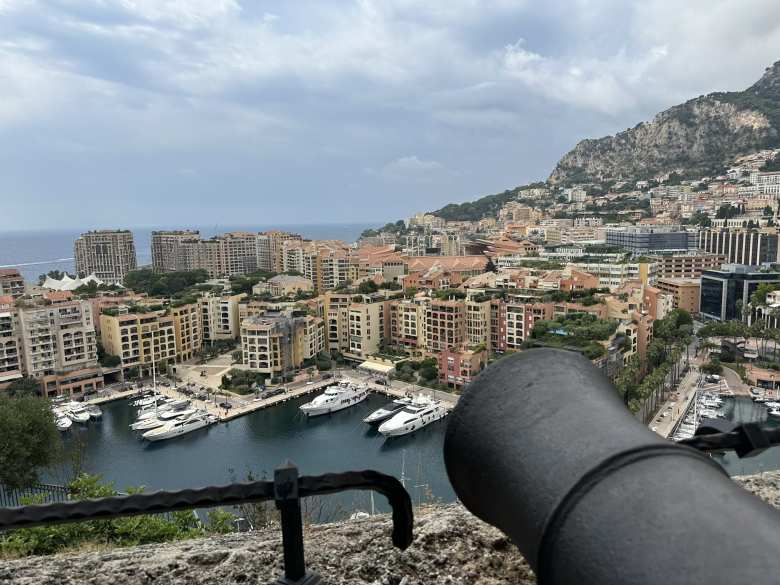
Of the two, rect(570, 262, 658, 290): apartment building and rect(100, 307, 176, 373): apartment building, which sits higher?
rect(570, 262, 658, 290): apartment building

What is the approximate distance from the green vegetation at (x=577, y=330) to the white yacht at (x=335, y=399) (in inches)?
270

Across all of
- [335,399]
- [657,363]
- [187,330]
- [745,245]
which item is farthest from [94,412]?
[745,245]

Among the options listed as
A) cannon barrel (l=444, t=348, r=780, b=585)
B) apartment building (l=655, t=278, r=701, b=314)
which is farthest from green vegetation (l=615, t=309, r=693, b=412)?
cannon barrel (l=444, t=348, r=780, b=585)

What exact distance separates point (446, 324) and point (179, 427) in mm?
11462

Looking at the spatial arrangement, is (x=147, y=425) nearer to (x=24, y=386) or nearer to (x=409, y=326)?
(x=24, y=386)

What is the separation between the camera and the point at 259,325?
25.6m

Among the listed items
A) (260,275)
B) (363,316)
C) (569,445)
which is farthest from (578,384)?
(260,275)

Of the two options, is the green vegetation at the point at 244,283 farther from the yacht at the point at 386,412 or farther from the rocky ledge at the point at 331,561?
the rocky ledge at the point at 331,561

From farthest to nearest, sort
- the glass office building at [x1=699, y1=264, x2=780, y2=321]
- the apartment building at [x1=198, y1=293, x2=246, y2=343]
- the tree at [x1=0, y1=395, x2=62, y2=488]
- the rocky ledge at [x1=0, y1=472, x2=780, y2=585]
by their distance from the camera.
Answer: the apartment building at [x1=198, y1=293, x2=246, y2=343], the glass office building at [x1=699, y1=264, x2=780, y2=321], the tree at [x1=0, y1=395, x2=62, y2=488], the rocky ledge at [x1=0, y1=472, x2=780, y2=585]

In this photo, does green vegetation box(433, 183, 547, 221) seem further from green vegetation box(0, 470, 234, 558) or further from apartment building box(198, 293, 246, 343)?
green vegetation box(0, 470, 234, 558)

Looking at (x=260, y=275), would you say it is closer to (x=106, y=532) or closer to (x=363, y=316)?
(x=363, y=316)

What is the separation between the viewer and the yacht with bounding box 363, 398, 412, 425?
68.6 feet

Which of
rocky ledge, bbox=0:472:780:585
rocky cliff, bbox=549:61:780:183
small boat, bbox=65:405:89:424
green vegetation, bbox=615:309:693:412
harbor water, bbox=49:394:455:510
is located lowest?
harbor water, bbox=49:394:455:510

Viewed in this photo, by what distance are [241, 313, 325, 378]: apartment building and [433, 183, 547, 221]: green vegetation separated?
61.8 metres
